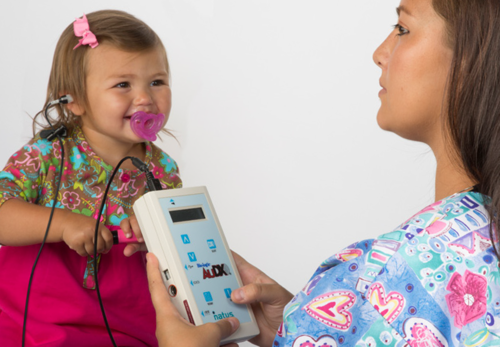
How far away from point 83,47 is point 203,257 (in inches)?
A: 24.9

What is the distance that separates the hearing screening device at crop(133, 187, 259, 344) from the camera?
3.27ft

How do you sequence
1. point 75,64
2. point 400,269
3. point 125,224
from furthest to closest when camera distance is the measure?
point 75,64 → point 125,224 → point 400,269

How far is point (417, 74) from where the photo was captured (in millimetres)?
878

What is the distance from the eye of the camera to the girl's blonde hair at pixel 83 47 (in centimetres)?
136

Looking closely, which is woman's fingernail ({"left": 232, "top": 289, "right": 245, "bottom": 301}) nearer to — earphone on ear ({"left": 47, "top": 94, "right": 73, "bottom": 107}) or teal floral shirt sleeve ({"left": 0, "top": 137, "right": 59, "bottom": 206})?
teal floral shirt sleeve ({"left": 0, "top": 137, "right": 59, "bottom": 206})

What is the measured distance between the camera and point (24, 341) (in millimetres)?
1179

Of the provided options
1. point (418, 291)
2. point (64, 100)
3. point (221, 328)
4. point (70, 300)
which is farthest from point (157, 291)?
point (64, 100)

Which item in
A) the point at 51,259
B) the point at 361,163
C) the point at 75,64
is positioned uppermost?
the point at 75,64

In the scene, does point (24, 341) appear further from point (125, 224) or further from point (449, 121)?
point (449, 121)

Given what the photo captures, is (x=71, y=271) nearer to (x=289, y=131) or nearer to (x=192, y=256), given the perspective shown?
(x=192, y=256)

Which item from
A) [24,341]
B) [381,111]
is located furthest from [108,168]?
[381,111]

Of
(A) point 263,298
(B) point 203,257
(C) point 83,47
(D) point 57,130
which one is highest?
(C) point 83,47

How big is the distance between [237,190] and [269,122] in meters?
0.26

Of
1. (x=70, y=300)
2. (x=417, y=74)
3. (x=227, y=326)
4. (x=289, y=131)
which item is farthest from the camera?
(x=289, y=131)
